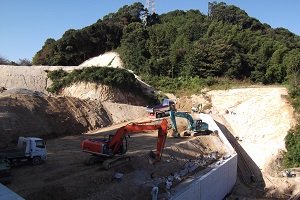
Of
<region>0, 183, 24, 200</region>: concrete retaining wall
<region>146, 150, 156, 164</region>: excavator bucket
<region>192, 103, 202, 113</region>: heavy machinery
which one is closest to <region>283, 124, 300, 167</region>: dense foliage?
<region>192, 103, 202, 113</region>: heavy machinery

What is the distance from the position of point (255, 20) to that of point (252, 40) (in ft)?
65.3

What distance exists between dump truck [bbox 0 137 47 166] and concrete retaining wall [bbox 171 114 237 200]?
740 centimetres

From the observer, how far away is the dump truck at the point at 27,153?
570 inches

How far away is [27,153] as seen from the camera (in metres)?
14.8

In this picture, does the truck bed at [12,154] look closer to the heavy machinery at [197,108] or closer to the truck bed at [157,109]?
the truck bed at [157,109]

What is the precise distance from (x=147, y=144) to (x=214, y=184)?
6.53 metres

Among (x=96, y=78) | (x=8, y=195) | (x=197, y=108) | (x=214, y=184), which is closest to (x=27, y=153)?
(x=8, y=195)

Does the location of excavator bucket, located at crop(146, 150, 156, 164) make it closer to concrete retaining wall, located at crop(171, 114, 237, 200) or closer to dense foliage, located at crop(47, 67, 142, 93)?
concrete retaining wall, located at crop(171, 114, 237, 200)

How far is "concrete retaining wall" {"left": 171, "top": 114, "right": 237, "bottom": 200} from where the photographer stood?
13.6m

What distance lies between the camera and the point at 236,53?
42219 mm

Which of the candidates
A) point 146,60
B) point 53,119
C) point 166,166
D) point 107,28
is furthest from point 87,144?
point 107,28

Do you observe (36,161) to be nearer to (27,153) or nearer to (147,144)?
(27,153)

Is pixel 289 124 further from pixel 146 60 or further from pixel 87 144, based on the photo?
pixel 146 60

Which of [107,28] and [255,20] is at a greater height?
[255,20]
